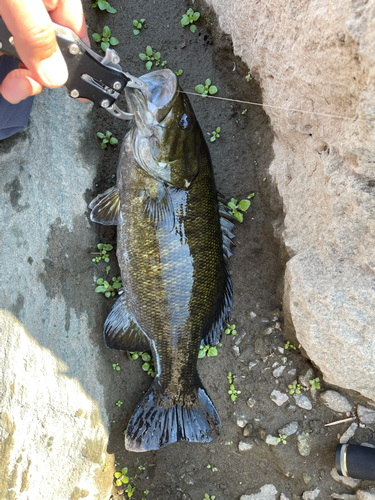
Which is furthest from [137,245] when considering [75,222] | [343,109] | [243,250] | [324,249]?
[343,109]

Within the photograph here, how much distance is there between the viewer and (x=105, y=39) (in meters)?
3.21

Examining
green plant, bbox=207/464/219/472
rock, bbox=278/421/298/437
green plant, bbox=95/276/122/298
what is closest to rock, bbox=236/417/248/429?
rock, bbox=278/421/298/437

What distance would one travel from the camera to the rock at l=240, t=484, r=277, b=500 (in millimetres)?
3271

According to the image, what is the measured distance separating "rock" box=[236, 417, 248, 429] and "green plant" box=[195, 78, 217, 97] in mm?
2842

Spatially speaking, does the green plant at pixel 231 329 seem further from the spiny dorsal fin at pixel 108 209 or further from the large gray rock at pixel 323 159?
the spiny dorsal fin at pixel 108 209

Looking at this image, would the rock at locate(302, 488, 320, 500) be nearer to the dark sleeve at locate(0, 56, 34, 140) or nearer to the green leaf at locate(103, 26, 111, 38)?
the dark sleeve at locate(0, 56, 34, 140)

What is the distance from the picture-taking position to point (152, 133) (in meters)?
2.57

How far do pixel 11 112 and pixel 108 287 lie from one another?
150 centimetres

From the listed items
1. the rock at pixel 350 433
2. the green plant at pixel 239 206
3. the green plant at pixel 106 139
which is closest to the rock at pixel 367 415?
the rock at pixel 350 433

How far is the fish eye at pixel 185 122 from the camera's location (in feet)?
8.40

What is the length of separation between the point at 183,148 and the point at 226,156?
77cm

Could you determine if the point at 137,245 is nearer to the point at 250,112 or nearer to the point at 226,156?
the point at 226,156

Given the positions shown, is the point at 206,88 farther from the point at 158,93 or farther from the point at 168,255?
the point at 168,255

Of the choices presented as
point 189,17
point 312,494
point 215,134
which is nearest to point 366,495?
point 312,494
